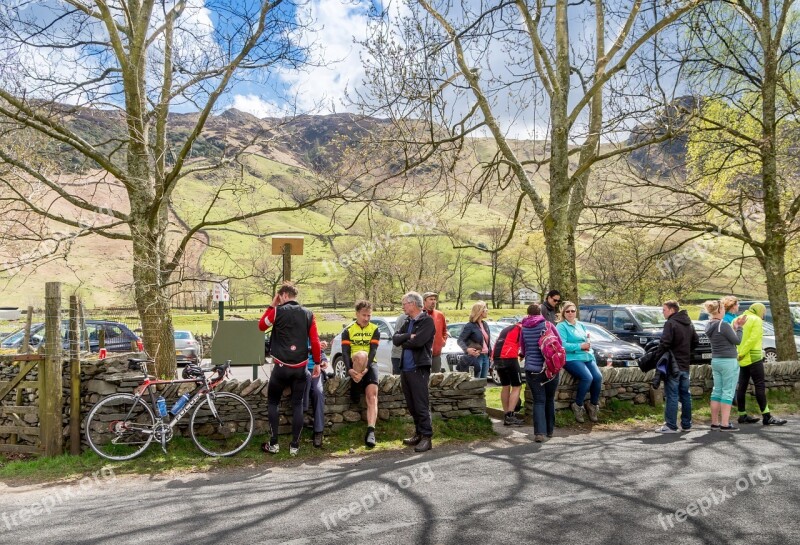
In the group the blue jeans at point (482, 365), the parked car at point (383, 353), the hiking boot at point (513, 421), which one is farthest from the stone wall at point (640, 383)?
the parked car at point (383, 353)

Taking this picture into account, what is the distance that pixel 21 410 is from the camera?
305 inches

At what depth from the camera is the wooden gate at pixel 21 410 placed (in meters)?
7.60

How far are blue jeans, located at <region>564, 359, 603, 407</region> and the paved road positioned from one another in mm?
1855

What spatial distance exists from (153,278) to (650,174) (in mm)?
9916

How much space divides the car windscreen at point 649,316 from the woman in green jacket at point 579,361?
8.76 metres

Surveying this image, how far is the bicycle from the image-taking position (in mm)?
7266

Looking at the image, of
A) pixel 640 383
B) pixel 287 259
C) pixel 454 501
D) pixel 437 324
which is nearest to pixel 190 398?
pixel 287 259

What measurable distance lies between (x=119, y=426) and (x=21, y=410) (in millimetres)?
1539

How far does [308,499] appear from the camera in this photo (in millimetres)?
5566

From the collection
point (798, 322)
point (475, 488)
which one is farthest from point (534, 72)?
point (798, 322)

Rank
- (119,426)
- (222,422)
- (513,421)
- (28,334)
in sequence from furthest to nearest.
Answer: (513,421) < (28,334) < (222,422) < (119,426)

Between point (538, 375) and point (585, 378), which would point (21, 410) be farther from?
point (585, 378)

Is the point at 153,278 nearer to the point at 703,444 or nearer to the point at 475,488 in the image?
the point at 475,488

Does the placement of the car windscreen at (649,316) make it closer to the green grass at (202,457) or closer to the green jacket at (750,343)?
the green jacket at (750,343)
